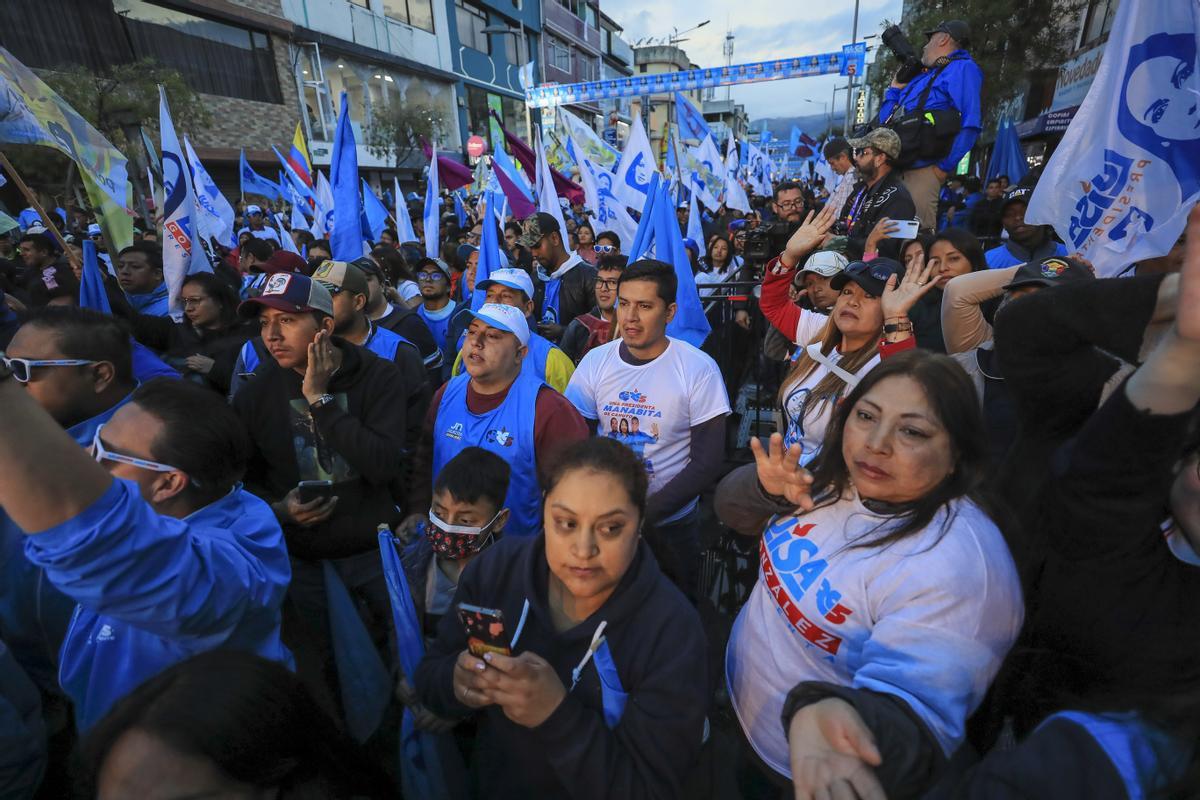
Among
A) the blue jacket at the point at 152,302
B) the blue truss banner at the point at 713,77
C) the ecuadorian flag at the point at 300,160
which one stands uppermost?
the blue truss banner at the point at 713,77

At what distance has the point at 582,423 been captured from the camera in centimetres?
267

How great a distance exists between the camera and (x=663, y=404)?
283 cm

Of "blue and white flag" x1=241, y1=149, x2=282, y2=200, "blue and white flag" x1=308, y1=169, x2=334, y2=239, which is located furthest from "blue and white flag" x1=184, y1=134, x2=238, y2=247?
"blue and white flag" x1=241, y1=149, x2=282, y2=200

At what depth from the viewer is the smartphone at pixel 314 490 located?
233cm

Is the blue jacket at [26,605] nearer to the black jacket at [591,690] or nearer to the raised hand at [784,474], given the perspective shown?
the black jacket at [591,690]

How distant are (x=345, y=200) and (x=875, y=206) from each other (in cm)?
455

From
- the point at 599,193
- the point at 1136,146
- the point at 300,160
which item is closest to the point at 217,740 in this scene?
the point at 1136,146

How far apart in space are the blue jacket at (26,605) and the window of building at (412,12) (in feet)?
119

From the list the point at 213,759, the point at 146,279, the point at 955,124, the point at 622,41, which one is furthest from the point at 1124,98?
the point at 622,41

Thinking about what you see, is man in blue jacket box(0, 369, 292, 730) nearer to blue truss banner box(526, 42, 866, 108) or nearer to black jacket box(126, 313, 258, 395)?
black jacket box(126, 313, 258, 395)

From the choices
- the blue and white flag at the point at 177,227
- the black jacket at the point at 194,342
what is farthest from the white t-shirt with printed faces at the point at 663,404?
the blue and white flag at the point at 177,227

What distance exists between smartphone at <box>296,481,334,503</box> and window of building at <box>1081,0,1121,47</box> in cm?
1898

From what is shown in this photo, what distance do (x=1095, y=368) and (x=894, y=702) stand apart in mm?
1029

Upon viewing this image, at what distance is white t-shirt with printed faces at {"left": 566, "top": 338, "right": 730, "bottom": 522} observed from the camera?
111 inches
